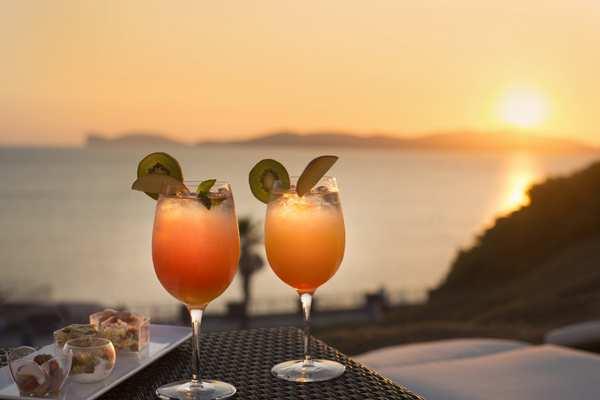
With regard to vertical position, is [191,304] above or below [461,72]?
below

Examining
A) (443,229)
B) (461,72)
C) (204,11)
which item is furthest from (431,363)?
(443,229)

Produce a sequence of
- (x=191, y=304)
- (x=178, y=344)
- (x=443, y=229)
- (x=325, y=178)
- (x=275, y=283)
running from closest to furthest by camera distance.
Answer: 1. (x=191, y=304)
2. (x=325, y=178)
3. (x=178, y=344)
4. (x=275, y=283)
5. (x=443, y=229)

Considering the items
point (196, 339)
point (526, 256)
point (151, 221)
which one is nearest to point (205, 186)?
point (196, 339)

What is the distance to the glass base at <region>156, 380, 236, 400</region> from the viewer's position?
224 centimetres

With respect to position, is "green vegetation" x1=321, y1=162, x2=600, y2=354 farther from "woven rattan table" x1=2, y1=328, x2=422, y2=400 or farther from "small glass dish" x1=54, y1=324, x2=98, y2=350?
"small glass dish" x1=54, y1=324, x2=98, y2=350

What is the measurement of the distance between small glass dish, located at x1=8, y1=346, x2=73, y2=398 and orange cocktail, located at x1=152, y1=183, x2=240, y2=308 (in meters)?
0.34

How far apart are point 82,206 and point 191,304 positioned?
101 m

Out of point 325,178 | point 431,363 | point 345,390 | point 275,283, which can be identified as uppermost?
point 325,178

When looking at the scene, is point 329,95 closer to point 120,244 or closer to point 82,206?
point 120,244

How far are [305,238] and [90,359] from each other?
667 millimetres

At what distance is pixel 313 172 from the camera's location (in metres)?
2.28

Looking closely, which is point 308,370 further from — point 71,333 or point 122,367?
point 71,333

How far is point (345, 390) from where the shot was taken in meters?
2.31

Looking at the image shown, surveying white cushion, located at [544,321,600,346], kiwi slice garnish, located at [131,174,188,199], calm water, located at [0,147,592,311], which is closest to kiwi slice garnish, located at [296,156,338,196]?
kiwi slice garnish, located at [131,174,188,199]
